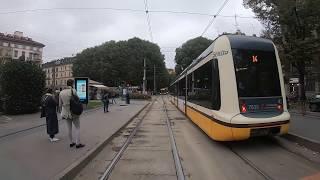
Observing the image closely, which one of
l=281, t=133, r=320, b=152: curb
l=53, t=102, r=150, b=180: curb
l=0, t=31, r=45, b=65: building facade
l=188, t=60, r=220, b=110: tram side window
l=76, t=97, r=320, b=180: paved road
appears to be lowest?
l=76, t=97, r=320, b=180: paved road

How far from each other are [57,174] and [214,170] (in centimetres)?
327

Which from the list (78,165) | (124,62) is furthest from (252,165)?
(124,62)

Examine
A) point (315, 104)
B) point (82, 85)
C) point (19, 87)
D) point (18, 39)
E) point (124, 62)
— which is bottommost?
point (315, 104)

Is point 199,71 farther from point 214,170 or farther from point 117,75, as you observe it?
point 117,75

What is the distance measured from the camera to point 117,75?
8900 centimetres

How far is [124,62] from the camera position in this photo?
8906 cm

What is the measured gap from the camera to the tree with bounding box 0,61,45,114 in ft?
74.7

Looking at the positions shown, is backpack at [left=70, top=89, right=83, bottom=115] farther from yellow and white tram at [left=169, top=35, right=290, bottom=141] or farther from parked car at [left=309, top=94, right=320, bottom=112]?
parked car at [left=309, top=94, right=320, bottom=112]

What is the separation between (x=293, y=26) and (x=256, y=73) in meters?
29.3

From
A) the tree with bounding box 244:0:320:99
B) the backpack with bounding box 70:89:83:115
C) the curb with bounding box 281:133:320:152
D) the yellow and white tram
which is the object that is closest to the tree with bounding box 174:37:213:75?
the tree with bounding box 244:0:320:99

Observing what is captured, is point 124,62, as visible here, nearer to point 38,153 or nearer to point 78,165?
point 38,153

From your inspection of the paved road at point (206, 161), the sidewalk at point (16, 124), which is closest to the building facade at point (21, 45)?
the sidewalk at point (16, 124)

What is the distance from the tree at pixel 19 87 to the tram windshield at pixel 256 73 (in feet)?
50.9

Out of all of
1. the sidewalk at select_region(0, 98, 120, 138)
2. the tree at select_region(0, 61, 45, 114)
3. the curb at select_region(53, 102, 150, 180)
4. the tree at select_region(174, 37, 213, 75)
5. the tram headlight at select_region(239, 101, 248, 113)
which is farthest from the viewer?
the tree at select_region(174, 37, 213, 75)
